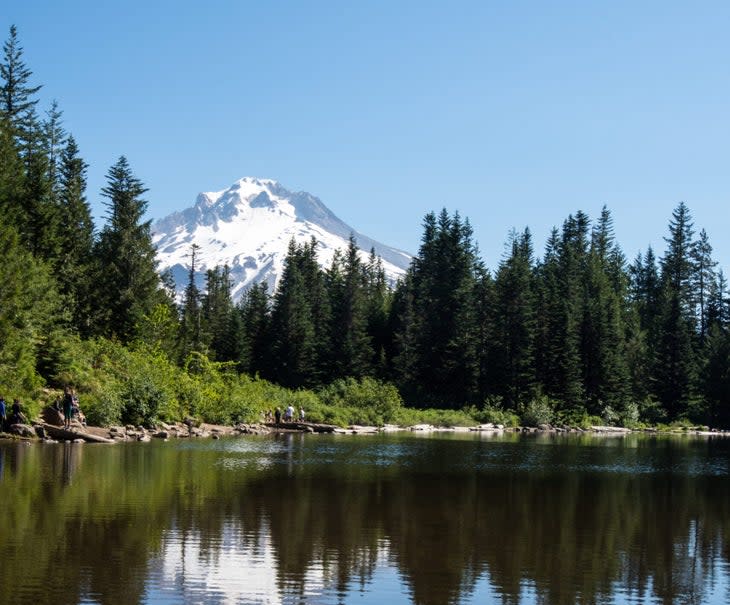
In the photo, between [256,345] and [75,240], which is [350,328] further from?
[75,240]

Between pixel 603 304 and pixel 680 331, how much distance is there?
8694 mm

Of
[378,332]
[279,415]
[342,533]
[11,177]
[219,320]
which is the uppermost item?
Result: [11,177]

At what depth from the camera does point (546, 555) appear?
1647cm

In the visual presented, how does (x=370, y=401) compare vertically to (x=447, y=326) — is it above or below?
below

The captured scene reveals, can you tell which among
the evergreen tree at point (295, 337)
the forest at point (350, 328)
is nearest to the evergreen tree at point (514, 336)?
Answer: the forest at point (350, 328)

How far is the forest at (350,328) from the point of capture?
47.8 m

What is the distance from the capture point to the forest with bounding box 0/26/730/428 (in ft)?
157

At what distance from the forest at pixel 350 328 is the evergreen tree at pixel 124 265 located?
0.53ft

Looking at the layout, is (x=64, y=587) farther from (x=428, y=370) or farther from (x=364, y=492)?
(x=428, y=370)

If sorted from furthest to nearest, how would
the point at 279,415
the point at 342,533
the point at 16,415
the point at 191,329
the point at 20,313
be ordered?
1. the point at 191,329
2. the point at 279,415
3. the point at 20,313
4. the point at 16,415
5. the point at 342,533

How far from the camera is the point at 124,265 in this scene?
74.3 m

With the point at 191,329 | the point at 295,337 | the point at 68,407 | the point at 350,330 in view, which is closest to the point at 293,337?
the point at 295,337

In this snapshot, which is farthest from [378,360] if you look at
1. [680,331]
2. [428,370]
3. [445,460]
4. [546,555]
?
[546,555]

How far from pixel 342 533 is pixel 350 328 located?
85318 mm
